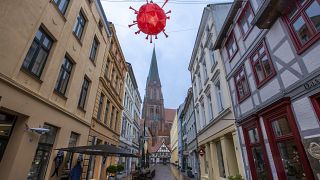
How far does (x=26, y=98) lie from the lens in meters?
6.23

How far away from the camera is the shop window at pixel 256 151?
661 cm

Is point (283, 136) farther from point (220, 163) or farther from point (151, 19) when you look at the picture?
point (220, 163)

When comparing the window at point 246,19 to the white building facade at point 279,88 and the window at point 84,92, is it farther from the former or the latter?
the window at point 84,92

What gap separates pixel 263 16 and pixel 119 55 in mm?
16747

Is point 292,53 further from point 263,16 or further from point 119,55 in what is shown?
point 119,55

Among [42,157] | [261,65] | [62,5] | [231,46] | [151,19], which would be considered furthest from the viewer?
[231,46]

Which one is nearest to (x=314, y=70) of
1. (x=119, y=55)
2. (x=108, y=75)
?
(x=108, y=75)

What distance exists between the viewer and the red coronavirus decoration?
4203 millimetres

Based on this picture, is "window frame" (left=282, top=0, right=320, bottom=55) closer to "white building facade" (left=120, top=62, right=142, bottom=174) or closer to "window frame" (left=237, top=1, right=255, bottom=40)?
"window frame" (left=237, top=1, right=255, bottom=40)

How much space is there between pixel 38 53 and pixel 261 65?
30.2 ft

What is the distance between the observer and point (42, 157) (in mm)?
7430

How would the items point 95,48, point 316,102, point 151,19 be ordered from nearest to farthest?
point 151,19 → point 316,102 → point 95,48

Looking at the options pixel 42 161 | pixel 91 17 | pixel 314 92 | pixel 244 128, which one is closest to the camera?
pixel 314 92

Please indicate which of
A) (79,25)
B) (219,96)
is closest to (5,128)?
(79,25)
